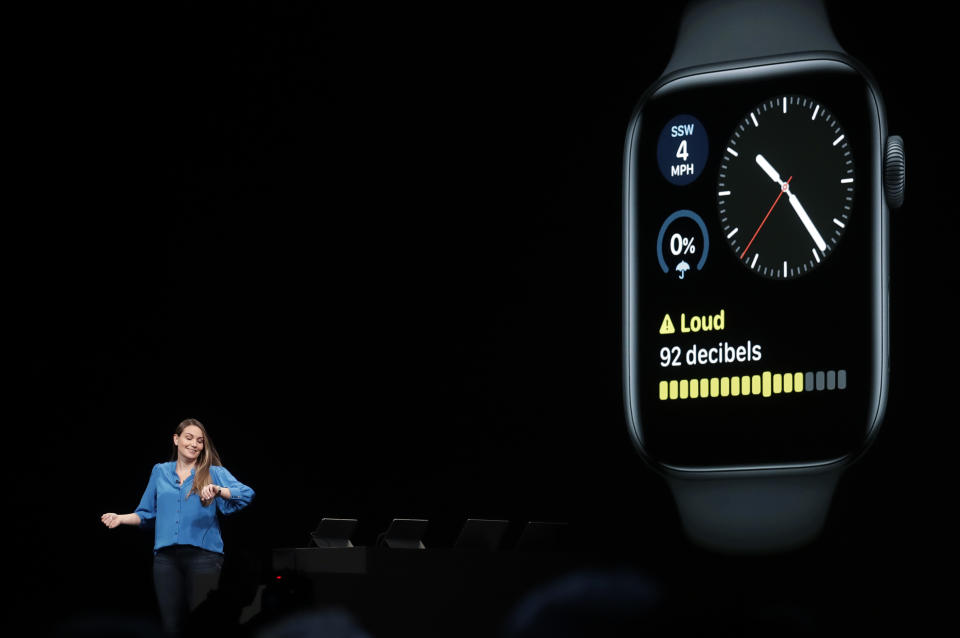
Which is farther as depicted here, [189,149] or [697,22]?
[189,149]

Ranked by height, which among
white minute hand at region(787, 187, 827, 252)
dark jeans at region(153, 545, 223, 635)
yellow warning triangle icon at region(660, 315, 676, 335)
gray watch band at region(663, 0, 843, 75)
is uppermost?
gray watch band at region(663, 0, 843, 75)

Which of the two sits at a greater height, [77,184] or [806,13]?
[806,13]

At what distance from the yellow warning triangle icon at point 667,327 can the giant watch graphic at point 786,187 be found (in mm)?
387

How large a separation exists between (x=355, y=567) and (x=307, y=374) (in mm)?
2657

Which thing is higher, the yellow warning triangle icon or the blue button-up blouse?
the yellow warning triangle icon

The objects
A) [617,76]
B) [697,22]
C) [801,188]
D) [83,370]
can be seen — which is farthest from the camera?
[83,370]

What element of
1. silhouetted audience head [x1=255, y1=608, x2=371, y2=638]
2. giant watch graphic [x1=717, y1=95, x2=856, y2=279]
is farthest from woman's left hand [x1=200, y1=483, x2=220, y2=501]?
giant watch graphic [x1=717, y1=95, x2=856, y2=279]

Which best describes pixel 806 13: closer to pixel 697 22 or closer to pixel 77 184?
pixel 697 22

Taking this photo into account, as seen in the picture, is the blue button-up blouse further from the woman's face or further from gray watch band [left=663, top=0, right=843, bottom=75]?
gray watch band [left=663, top=0, right=843, bottom=75]

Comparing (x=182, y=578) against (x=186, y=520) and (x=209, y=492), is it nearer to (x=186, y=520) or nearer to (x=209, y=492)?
(x=186, y=520)

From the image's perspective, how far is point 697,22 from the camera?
17.9ft

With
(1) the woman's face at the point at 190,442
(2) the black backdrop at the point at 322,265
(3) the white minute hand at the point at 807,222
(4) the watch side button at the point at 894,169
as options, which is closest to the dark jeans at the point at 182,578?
(1) the woman's face at the point at 190,442

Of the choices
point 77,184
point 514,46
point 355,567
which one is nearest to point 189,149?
point 77,184

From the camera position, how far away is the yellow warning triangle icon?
535cm
